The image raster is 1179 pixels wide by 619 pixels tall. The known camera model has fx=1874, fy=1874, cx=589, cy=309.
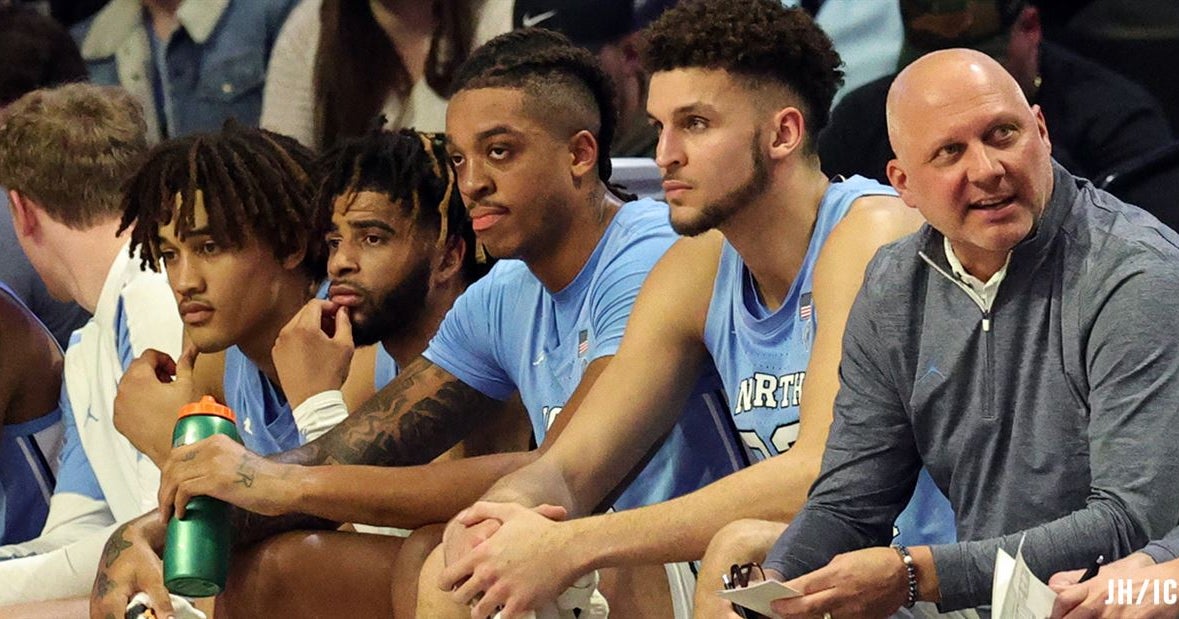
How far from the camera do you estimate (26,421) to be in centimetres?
398

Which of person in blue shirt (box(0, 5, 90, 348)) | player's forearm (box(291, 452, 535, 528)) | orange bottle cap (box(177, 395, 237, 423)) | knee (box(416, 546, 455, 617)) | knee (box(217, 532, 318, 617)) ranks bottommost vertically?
knee (box(217, 532, 318, 617))

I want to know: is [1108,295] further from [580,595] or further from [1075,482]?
[580,595]

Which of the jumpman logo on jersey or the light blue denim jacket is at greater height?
the light blue denim jacket

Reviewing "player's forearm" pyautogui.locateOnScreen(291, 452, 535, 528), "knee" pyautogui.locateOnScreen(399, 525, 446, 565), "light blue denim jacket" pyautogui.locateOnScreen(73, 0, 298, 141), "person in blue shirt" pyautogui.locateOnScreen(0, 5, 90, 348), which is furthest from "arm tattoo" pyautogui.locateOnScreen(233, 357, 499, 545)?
"light blue denim jacket" pyautogui.locateOnScreen(73, 0, 298, 141)

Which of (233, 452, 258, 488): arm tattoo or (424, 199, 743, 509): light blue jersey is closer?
(233, 452, 258, 488): arm tattoo

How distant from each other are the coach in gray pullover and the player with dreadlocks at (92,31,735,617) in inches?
24.6

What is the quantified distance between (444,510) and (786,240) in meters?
0.71

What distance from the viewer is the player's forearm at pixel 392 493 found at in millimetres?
2984

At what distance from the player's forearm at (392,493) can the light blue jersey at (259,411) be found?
56 cm

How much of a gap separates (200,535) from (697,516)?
0.84 metres

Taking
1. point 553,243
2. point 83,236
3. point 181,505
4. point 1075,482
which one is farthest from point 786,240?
point 83,236

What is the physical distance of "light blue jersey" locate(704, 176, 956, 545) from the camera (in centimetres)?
271

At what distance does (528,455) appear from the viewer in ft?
9.98

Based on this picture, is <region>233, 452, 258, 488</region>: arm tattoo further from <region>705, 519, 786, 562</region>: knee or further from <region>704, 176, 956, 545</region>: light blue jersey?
<region>705, 519, 786, 562</region>: knee
